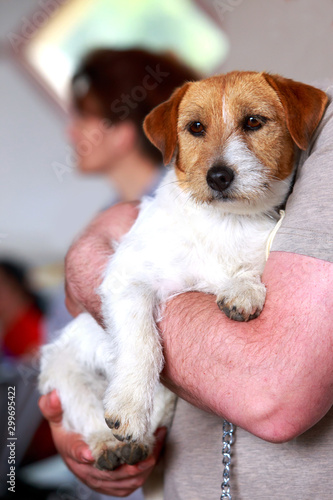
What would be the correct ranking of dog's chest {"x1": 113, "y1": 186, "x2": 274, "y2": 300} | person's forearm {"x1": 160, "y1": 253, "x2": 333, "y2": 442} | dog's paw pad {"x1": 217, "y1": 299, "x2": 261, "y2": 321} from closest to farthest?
person's forearm {"x1": 160, "y1": 253, "x2": 333, "y2": 442}
dog's paw pad {"x1": 217, "y1": 299, "x2": 261, "y2": 321}
dog's chest {"x1": 113, "y1": 186, "x2": 274, "y2": 300}

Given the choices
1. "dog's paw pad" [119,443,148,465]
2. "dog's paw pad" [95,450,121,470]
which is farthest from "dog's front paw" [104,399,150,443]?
"dog's paw pad" [95,450,121,470]

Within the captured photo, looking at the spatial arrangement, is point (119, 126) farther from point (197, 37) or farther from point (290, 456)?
point (290, 456)

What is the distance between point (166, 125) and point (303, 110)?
19.5 inches

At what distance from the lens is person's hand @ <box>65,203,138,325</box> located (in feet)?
5.91

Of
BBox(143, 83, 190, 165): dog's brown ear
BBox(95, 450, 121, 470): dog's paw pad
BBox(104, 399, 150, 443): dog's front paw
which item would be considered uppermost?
BBox(143, 83, 190, 165): dog's brown ear

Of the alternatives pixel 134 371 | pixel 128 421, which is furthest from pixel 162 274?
pixel 128 421

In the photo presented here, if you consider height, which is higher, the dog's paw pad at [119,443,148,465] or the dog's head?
the dog's head

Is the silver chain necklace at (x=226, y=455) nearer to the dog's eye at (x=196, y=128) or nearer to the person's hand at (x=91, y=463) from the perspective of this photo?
the person's hand at (x=91, y=463)

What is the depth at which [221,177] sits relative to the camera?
4.87 ft

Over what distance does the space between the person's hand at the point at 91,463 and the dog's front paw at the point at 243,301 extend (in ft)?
2.15

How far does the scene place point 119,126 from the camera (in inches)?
112

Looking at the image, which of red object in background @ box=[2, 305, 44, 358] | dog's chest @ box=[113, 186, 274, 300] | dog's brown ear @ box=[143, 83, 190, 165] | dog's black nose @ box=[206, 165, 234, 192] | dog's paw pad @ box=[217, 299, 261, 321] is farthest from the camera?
red object in background @ box=[2, 305, 44, 358]

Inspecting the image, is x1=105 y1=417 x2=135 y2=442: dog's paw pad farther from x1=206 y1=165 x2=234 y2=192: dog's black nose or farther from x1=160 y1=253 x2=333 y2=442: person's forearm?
x1=206 y1=165 x2=234 y2=192: dog's black nose

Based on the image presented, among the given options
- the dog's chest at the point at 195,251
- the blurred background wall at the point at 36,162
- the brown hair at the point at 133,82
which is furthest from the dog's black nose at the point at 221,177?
the blurred background wall at the point at 36,162
